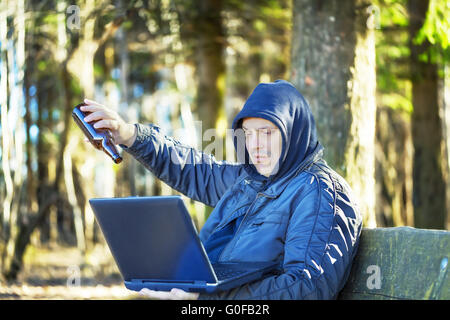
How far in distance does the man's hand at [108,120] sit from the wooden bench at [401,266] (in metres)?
1.31

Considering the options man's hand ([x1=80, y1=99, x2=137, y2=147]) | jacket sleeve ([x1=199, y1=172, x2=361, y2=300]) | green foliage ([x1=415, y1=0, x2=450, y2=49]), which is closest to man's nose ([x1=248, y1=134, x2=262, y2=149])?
jacket sleeve ([x1=199, y1=172, x2=361, y2=300])

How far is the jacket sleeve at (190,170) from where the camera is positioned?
344 centimetres

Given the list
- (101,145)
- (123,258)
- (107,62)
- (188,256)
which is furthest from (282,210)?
(107,62)

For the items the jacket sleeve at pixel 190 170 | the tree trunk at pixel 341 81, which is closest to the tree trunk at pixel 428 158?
the tree trunk at pixel 341 81

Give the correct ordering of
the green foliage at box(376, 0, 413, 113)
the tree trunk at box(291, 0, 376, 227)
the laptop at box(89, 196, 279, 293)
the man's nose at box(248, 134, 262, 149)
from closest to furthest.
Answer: the laptop at box(89, 196, 279, 293), the man's nose at box(248, 134, 262, 149), the tree trunk at box(291, 0, 376, 227), the green foliage at box(376, 0, 413, 113)

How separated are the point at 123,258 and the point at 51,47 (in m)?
8.78

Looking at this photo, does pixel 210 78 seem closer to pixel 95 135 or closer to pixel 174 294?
pixel 95 135

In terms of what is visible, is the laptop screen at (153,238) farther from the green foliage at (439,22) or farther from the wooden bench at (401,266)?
the green foliage at (439,22)

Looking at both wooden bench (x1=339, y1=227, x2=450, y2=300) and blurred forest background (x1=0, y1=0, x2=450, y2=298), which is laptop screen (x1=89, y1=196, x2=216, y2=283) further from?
blurred forest background (x1=0, y1=0, x2=450, y2=298)

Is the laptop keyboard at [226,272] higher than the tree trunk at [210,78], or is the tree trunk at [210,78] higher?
the tree trunk at [210,78]

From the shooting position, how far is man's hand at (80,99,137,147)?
9.77 ft

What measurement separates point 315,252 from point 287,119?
0.64m

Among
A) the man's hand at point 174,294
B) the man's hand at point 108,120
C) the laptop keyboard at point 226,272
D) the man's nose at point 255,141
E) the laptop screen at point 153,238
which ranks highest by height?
the man's hand at point 108,120

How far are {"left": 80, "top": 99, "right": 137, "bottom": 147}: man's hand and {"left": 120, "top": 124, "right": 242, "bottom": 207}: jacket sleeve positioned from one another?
229 mm
